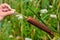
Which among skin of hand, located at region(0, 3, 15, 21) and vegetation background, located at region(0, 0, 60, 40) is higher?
skin of hand, located at region(0, 3, 15, 21)

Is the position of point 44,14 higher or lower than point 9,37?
higher

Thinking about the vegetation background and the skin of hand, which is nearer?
the skin of hand

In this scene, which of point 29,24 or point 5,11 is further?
point 29,24

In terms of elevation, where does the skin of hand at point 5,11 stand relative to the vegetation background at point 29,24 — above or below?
above

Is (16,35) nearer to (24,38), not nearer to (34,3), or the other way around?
(24,38)

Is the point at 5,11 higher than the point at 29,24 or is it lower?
higher

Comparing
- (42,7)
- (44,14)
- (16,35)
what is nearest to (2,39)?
(16,35)

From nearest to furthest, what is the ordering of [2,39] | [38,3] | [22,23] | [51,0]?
[2,39], [22,23], [38,3], [51,0]

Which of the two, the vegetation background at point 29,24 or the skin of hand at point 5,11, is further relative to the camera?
the vegetation background at point 29,24
